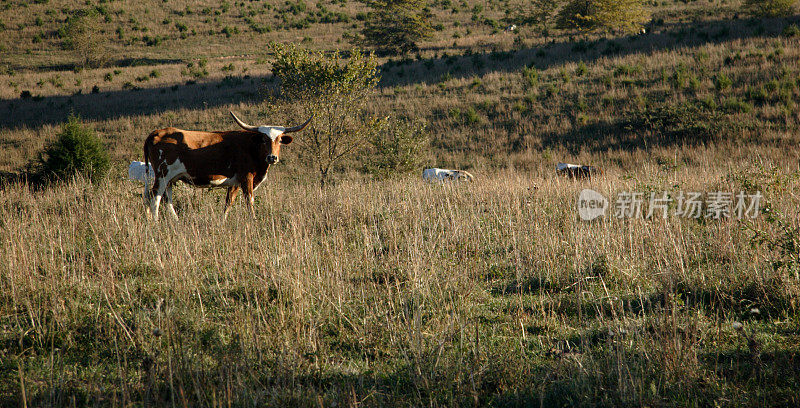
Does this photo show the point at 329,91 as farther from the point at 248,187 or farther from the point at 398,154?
the point at 248,187

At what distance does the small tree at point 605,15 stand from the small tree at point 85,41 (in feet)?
134

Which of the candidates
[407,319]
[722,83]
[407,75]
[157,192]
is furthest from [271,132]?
[407,75]

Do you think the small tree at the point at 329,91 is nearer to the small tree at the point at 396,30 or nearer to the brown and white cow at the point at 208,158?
the brown and white cow at the point at 208,158

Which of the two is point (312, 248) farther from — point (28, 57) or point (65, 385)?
point (28, 57)

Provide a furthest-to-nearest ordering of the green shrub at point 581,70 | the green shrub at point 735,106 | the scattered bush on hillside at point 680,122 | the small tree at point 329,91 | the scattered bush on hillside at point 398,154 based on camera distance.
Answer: the green shrub at point 581,70
the green shrub at point 735,106
the scattered bush on hillside at point 680,122
the scattered bush on hillside at point 398,154
the small tree at point 329,91

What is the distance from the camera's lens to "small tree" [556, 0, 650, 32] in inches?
1543

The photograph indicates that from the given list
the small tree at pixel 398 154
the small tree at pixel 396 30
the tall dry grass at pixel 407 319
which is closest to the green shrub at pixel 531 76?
the small tree at pixel 398 154

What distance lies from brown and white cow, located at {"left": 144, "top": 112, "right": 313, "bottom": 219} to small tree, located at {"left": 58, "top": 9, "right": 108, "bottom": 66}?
44.1 m

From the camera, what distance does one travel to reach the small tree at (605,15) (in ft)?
129

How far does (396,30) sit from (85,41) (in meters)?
27.9

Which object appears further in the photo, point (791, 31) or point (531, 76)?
point (531, 76)

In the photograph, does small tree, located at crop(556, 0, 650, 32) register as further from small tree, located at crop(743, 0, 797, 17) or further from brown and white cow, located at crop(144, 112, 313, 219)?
brown and white cow, located at crop(144, 112, 313, 219)

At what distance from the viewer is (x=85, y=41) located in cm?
4378

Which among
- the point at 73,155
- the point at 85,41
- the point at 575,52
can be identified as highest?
the point at 85,41
